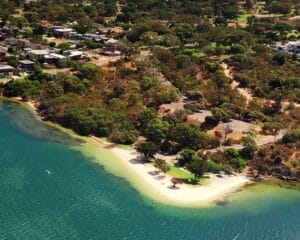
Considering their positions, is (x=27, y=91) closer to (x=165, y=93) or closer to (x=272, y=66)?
(x=165, y=93)

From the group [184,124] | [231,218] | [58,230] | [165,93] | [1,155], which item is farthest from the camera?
[165,93]

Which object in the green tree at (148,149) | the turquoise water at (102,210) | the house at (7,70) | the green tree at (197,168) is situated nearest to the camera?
the turquoise water at (102,210)

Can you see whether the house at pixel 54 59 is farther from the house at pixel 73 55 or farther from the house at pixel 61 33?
the house at pixel 61 33

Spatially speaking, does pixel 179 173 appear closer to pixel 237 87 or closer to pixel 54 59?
pixel 237 87

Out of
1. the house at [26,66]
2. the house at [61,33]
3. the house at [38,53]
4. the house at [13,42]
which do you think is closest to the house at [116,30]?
the house at [61,33]

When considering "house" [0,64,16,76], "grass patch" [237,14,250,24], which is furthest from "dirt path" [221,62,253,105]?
"grass patch" [237,14,250,24]

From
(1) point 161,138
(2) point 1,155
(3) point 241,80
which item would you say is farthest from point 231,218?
(3) point 241,80

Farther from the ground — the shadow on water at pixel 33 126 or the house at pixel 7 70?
the house at pixel 7 70
